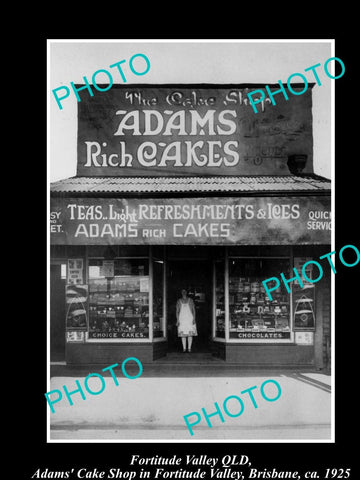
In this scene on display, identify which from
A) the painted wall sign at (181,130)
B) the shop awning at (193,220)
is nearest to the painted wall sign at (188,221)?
the shop awning at (193,220)

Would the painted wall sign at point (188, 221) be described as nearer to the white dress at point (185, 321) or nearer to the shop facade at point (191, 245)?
the shop facade at point (191, 245)

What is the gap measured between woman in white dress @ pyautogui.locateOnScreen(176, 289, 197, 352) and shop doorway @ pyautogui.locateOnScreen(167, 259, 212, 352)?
408 millimetres

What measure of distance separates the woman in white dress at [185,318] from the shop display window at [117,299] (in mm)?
965

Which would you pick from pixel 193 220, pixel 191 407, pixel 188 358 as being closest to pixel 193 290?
pixel 188 358

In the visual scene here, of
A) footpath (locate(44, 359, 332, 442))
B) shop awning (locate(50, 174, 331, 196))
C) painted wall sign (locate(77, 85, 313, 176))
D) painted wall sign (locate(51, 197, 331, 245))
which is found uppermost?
painted wall sign (locate(77, 85, 313, 176))

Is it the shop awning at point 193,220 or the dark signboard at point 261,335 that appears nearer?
the shop awning at point 193,220

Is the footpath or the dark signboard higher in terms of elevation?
the dark signboard

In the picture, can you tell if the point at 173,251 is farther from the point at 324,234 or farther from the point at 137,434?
the point at 137,434

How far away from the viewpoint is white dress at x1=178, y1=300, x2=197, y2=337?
11336 mm

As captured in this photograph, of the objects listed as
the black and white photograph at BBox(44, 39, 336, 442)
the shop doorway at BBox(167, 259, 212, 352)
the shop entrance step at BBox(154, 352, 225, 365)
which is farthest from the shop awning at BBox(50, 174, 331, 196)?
the shop entrance step at BBox(154, 352, 225, 365)

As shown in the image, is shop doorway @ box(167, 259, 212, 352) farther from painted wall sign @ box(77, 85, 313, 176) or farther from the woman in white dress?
painted wall sign @ box(77, 85, 313, 176)

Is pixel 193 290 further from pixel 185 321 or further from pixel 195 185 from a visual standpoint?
pixel 195 185

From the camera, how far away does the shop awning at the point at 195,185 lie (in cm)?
913

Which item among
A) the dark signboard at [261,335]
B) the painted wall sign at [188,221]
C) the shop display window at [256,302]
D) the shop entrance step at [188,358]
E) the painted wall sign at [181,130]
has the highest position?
the painted wall sign at [181,130]
